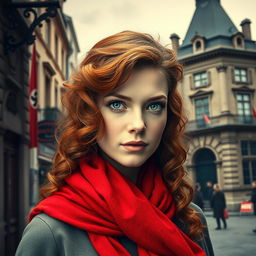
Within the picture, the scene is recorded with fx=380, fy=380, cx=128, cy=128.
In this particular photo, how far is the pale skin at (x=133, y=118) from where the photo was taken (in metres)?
1.72

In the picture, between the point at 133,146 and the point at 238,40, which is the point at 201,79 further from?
the point at 133,146

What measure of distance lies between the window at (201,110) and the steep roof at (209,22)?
5637 millimetres

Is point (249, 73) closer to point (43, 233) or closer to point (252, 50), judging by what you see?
point (252, 50)

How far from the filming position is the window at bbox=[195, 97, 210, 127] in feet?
102

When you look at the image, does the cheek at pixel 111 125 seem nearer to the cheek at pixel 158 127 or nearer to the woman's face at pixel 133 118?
the woman's face at pixel 133 118

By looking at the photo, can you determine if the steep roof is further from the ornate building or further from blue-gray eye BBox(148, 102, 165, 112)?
blue-gray eye BBox(148, 102, 165, 112)

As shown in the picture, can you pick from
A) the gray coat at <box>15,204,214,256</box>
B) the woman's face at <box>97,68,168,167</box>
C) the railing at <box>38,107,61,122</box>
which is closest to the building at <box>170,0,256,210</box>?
the railing at <box>38,107,61,122</box>

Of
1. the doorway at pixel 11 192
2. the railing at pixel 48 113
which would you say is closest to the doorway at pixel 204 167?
the railing at pixel 48 113

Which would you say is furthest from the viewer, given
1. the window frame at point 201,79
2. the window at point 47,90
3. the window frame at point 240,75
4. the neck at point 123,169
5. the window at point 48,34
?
the window frame at point 201,79

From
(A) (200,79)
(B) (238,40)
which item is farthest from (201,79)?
(B) (238,40)

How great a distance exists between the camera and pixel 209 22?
3419 centimetres

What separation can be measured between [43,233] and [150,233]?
45 centimetres

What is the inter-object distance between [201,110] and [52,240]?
102 ft

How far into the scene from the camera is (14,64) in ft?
28.9
